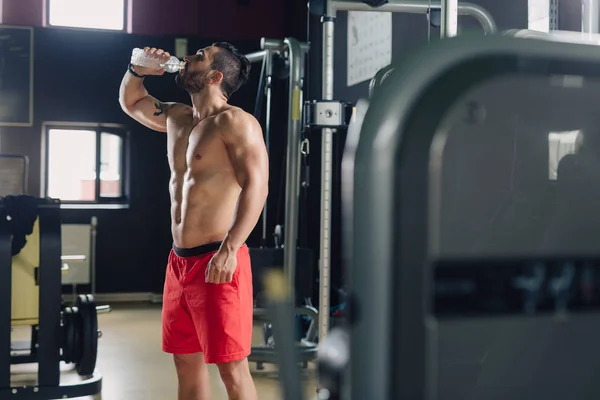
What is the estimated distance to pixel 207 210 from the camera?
2.50 m

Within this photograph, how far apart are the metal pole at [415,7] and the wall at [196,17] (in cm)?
434

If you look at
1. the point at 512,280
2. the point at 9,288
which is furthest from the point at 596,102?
the point at 9,288

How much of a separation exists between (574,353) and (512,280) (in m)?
0.13

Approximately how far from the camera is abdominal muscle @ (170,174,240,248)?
249 centimetres

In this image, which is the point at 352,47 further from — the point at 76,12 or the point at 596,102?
the point at 596,102

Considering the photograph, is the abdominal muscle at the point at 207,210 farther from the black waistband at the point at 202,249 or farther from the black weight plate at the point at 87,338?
the black weight plate at the point at 87,338

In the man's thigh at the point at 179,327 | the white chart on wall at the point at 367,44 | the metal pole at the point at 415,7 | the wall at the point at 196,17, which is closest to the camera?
the man's thigh at the point at 179,327

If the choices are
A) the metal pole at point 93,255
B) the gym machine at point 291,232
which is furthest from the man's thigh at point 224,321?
the metal pole at point 93,255

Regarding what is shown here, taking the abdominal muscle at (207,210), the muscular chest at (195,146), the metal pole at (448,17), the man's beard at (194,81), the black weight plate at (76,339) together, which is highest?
the man's beard at (194,81)

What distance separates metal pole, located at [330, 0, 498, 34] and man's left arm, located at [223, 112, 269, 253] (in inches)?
46.7

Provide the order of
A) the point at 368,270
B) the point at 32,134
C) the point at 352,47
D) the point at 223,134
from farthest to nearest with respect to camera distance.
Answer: the point at 32,134
the point at 352,47
the point at 223,134
the point at 368,270

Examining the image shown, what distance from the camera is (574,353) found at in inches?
27.2

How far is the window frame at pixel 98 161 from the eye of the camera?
23.6ft

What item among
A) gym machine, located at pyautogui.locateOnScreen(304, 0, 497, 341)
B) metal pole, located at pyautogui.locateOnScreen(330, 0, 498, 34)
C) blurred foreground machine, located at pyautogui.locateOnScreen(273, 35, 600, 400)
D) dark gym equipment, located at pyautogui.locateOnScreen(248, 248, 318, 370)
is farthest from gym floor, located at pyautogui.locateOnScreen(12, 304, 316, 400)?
blurred foreground machine, located at pyautogui.locateOnScreen(273, 35, 600, 400)
